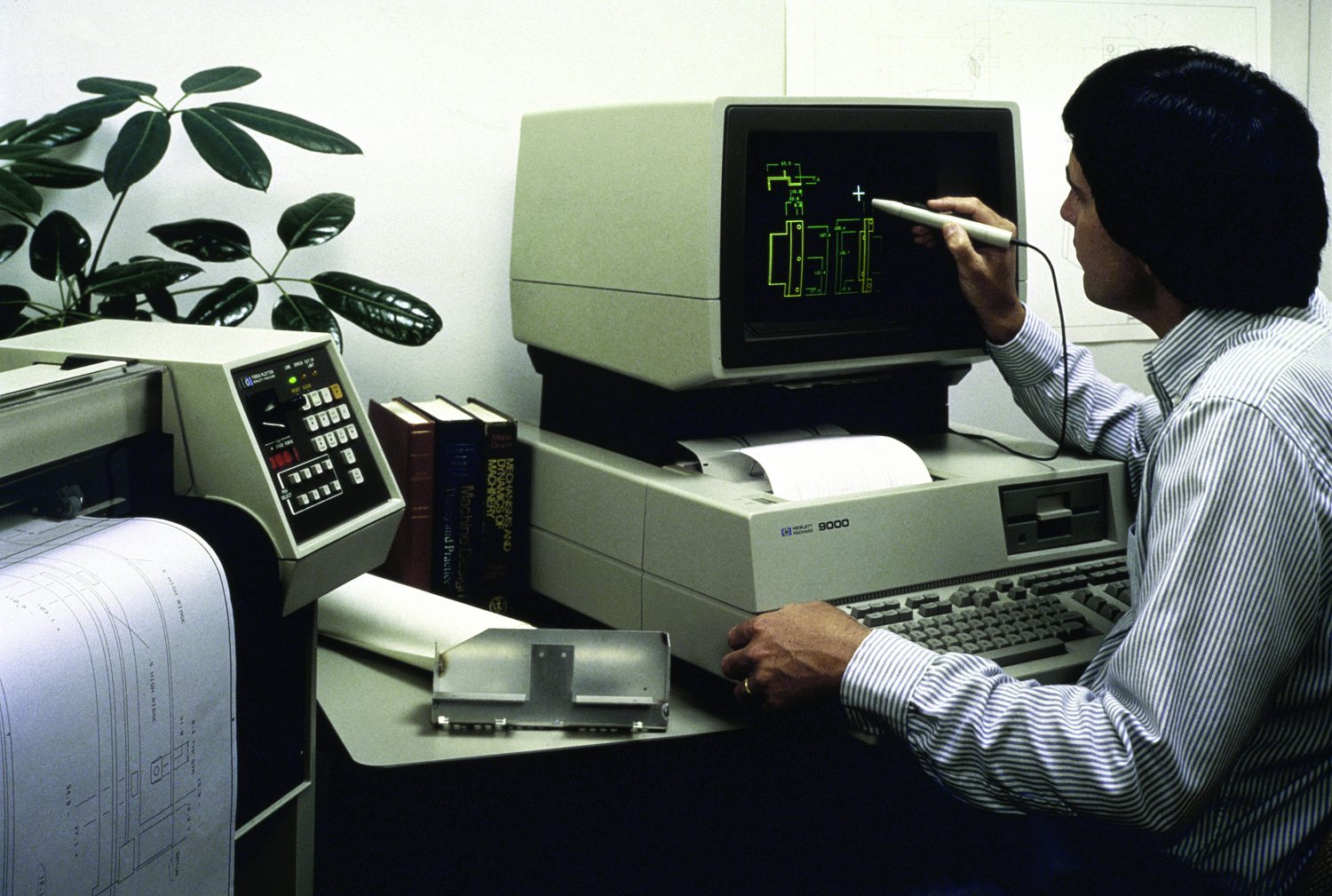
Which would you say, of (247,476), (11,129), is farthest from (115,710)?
(11,129)

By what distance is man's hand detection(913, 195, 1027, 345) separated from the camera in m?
1.34

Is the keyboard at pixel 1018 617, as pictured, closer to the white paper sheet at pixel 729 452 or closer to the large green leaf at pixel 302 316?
the white paper sheet at pixel 729 452

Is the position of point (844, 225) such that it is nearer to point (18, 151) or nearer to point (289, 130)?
point (289, 130)

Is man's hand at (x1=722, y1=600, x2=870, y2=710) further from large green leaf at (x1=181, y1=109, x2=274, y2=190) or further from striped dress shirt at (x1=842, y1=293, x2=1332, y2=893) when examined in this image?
large green leaf at (x1=181, y1=109, x2=274, y2=190)

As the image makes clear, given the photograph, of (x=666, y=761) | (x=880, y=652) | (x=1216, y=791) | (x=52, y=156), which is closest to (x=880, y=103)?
(x=880, y=652)

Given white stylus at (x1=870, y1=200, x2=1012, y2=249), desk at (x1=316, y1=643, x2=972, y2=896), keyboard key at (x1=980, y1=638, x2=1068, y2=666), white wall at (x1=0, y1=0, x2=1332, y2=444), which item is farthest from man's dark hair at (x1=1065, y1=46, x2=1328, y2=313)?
desk at (x1=316, y1=643, x2=972, y2=896)

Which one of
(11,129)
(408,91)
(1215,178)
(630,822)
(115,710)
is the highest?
(408,91)

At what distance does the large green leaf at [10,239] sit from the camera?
131 cm

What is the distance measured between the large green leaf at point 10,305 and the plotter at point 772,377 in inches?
21.9

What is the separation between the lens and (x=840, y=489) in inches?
47.7

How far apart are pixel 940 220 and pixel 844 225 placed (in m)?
0.11

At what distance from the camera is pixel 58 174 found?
130cm

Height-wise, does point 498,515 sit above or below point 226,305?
below

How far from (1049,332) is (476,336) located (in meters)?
0.78
